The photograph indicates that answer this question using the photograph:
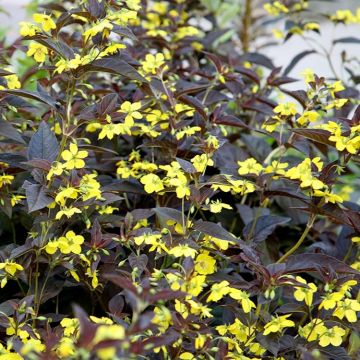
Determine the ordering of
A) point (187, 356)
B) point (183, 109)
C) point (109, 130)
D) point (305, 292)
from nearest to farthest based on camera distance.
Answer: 1. point (187, 356)
2. point (305, 292)
3. point (109, 130)
4. point (183, 109)

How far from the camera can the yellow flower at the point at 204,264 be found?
3.57ft

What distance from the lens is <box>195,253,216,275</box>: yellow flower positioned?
3.57ft

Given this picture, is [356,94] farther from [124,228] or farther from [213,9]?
[124,228]

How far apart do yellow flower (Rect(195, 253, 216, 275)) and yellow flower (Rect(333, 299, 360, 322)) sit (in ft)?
0.69

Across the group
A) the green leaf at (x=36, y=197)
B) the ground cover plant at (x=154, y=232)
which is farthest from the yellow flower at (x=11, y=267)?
the green leaf at (x=36, y=197)

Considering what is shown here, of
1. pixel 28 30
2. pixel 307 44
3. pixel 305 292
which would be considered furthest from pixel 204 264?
pixel 307 44

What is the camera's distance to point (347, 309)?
3.47 feet

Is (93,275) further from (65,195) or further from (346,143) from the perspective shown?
(346,143)

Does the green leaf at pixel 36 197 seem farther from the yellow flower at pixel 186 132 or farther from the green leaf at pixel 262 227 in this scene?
the green leaf at pixel 262 227

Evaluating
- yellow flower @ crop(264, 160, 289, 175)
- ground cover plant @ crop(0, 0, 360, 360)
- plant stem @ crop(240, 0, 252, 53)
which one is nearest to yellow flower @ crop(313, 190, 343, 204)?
ground cover plant @ crop(0, 0, 360, 360)

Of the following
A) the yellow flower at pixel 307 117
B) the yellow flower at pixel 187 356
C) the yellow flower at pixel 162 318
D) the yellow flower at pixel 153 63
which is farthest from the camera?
the yellow flower at pixel 153 63

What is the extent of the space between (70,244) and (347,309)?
1.52ft

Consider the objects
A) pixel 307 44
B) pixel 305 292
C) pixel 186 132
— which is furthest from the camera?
pixel 307 44

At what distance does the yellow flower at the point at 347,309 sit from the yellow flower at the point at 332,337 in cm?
2
